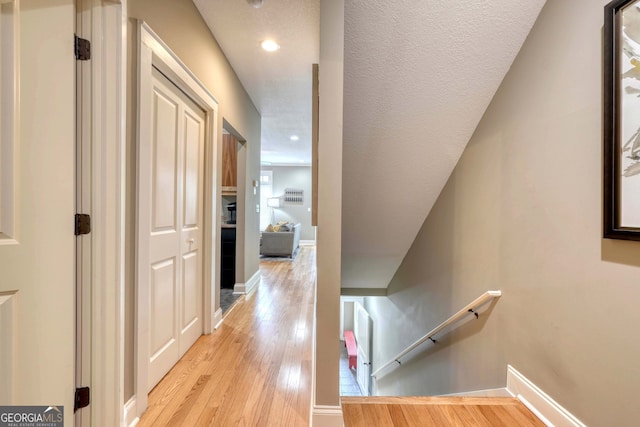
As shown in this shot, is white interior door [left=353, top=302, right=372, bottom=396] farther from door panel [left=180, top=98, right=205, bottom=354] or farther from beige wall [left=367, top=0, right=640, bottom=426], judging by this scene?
door panel [left=180, top=98, right=205, bottom=354]

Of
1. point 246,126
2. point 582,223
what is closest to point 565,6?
point 582,223

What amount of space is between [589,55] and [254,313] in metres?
3.17

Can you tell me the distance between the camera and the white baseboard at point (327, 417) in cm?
138

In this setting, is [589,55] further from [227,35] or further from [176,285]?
[176,285]

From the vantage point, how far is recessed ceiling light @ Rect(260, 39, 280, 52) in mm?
2455

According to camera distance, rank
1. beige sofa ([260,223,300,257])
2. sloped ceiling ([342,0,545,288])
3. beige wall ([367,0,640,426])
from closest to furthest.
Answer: beige wall ([367,0,640,426]) → sloped ceiling ([342,0,545,288]) → beige sofa ([260,223,300,257])

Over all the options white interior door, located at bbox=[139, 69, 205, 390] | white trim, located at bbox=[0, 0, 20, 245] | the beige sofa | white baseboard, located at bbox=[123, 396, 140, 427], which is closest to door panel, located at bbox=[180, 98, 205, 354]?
white interior door, located at bbox=[139, 69, 205, 390]

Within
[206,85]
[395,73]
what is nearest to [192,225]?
[206,85]

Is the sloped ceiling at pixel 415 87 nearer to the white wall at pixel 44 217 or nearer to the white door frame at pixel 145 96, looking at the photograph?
the white door frame at pixel 145 96

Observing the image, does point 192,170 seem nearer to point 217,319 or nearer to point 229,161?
point 217,319

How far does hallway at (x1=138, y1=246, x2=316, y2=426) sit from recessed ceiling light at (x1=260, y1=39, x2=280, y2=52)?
8.47ft

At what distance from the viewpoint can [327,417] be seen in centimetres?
138

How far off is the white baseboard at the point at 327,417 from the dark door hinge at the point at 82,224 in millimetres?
1359

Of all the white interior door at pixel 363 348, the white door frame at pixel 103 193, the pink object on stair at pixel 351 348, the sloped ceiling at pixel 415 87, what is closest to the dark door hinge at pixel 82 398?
the white door frame at pixel 103 193
